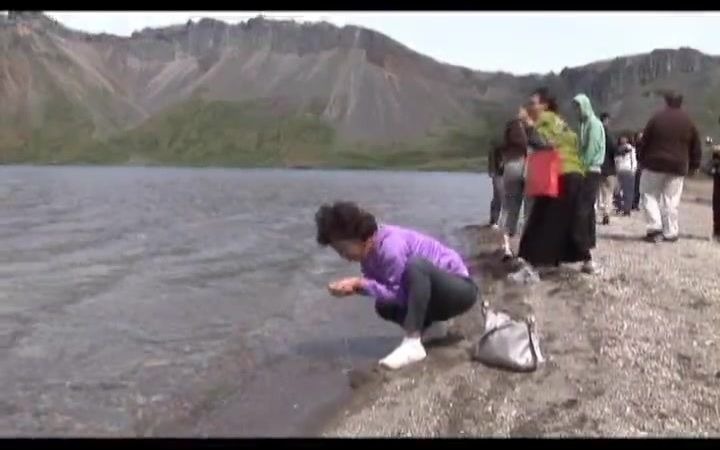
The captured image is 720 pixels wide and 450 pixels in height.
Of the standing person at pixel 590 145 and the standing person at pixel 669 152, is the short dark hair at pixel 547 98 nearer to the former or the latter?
the standing person at pixel 590 145

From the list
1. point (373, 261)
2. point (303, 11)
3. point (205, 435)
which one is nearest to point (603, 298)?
point (373, 261)

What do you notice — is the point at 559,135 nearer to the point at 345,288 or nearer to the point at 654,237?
the point at 345,288

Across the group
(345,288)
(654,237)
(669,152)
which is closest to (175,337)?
(345,288)

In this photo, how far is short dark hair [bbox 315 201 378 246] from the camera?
6.52m

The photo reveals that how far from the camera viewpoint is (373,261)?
6824mm

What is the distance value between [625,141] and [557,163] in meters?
9.99

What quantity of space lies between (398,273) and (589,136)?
4449 mm

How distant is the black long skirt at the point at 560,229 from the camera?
9.76m

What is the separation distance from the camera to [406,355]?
6.87 metres

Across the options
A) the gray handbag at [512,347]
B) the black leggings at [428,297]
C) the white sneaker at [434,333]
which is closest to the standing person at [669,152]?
the white sneaker at [434,333]

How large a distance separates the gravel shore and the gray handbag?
8cm

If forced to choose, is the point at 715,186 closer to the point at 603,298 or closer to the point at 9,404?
the point at 603,298

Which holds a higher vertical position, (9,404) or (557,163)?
(557,163)
